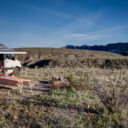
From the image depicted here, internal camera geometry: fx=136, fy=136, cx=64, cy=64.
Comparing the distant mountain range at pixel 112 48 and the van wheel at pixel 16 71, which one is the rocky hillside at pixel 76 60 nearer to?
the distant mountain range at pixel 112 48

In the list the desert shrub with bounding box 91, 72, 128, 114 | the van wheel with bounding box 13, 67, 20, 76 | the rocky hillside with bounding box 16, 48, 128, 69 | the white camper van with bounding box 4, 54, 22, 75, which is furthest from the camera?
the van wheel with bounding box 13, 67, 20, 76

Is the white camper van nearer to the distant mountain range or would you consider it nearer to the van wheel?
the van wheel

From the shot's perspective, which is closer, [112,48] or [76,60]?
[76,60]

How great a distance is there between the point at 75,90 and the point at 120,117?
92.3 inches

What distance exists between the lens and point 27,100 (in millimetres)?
4746

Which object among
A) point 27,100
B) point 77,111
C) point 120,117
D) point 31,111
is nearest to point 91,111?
point 77,111

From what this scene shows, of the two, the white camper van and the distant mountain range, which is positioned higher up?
the distant mountain range

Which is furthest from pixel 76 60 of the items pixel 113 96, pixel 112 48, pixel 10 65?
pixel 112 48

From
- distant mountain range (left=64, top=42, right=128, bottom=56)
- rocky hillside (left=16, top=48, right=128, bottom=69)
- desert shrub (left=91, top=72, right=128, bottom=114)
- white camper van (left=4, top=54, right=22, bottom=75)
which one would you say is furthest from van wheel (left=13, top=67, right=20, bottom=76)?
desert shrub (left=91, top=72, right=128, bottom=114)

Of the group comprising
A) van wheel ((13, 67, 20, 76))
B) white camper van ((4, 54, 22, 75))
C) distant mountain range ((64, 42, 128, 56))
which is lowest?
van wheel ((13, 67, 20, 76))

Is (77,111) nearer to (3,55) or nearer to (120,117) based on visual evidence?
(120,117)

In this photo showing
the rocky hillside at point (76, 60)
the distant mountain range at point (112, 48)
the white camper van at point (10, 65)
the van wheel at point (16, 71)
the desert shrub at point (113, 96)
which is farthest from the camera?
the van wheel at point (16, 71)

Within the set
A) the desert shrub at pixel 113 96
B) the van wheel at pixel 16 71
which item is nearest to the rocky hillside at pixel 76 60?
the desert shrub at pixel 113 96

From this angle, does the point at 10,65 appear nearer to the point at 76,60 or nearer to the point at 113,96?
the point at 76,60
